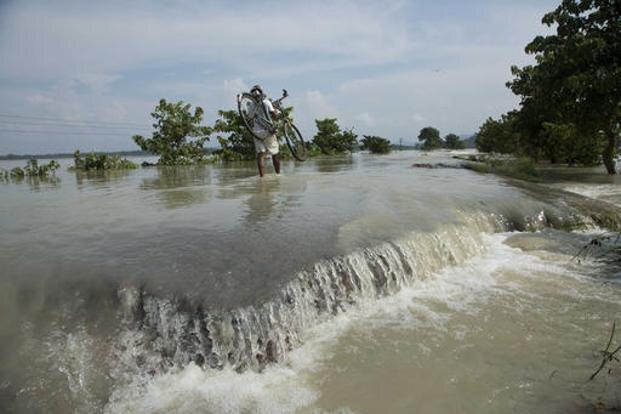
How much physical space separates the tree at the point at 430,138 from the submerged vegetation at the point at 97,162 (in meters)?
69.2

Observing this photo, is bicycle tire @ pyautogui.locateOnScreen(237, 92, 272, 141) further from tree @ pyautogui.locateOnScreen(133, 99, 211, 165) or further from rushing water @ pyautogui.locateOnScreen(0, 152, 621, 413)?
tree @ pyautogui.locateOnScreen(133, 99, 211, 165)

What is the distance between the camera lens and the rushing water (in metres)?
3.43

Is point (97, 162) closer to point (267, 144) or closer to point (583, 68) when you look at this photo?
point (267, 144)

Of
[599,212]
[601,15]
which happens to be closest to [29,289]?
[599,212]

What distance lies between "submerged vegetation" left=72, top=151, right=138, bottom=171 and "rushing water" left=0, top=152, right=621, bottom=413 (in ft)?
61.0

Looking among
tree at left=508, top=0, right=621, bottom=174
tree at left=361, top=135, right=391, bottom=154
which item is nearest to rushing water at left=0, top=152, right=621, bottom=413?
tree at left=508, top=0, right=621, bottom=174

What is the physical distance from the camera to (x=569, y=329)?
4.28 m

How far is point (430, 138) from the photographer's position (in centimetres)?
8869

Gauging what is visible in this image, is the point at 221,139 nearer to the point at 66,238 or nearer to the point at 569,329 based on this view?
the point at 66,238

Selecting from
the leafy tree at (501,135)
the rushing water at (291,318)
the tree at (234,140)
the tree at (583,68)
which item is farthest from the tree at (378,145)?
the rushing water at (291,318)

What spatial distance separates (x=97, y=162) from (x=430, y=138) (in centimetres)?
7439

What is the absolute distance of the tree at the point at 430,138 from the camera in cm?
8678

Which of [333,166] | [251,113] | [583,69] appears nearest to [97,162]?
[333,166]

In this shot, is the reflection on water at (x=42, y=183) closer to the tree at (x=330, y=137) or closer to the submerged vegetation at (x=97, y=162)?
the submerged vegetation at (x=97, y=162)
